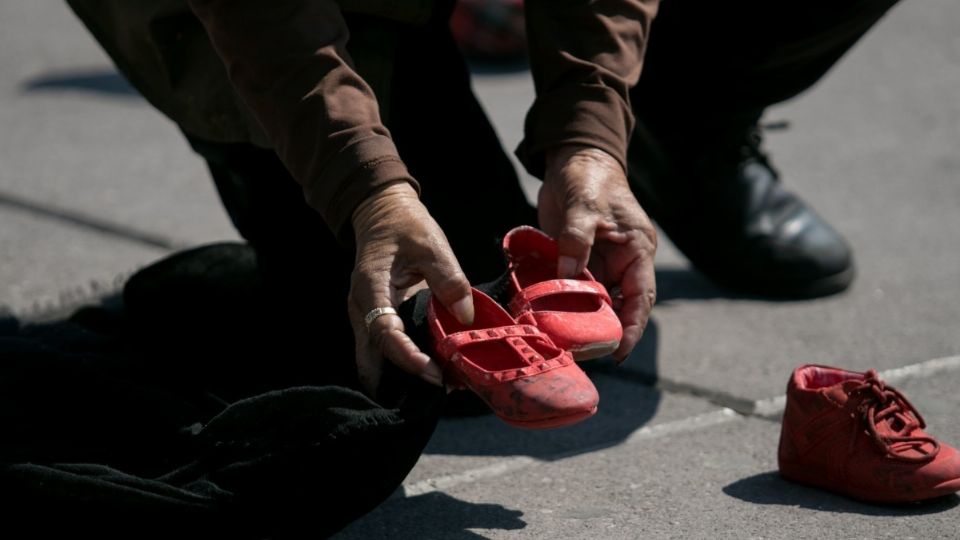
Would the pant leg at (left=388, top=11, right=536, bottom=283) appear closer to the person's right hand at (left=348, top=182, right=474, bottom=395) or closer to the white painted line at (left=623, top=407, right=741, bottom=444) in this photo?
the white painted line at (left=623, top=407, right=741, bottom=444)

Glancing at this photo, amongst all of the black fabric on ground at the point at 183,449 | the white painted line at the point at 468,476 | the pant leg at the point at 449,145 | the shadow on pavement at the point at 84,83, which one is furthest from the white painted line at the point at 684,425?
the shadow on pavement at the point at 84,83

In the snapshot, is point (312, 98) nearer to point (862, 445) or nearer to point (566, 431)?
point (566, 431)

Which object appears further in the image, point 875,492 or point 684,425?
→ point 684,425

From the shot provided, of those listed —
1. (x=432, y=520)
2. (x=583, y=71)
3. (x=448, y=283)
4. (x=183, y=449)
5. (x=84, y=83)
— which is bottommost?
(x=84, y=83)

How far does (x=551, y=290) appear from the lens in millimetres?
1742

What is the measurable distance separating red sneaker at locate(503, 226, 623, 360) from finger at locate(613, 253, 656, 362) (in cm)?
5

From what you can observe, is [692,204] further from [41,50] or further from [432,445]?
[41,50]

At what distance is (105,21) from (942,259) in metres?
1.81

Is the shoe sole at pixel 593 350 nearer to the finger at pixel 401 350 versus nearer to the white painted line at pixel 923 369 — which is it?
the finger at pixel 401 350

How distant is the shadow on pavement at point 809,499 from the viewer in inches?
69.7

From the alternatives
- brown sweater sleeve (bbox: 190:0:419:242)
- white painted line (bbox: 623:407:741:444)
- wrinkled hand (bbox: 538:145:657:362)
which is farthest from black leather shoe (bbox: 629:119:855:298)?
brown sweater sleeve (bbox: 190:0:419:242)

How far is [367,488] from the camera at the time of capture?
1638mm

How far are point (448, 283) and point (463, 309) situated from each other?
0.13ft

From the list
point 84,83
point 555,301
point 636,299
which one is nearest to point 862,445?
point 636,299
